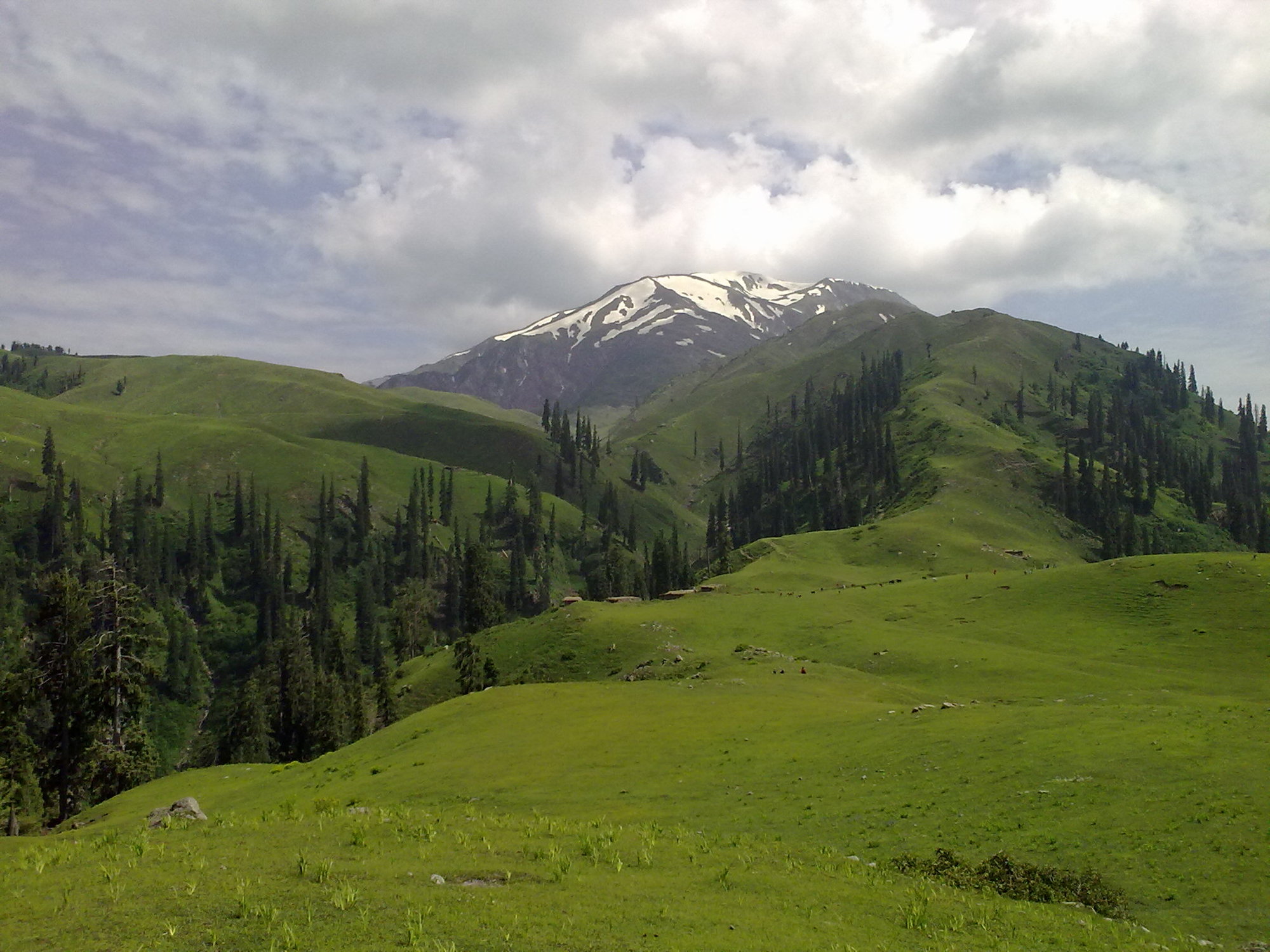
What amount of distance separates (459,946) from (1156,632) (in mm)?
87680

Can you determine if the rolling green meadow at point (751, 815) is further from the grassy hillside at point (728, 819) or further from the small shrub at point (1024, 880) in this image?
the small shrub at point (1024, 880)

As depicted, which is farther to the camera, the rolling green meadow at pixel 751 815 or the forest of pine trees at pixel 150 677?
the forest of pine trees at pixel 150 677

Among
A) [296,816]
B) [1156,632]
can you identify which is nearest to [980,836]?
[296,816]

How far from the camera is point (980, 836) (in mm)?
28125

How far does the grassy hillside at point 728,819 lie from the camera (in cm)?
1780

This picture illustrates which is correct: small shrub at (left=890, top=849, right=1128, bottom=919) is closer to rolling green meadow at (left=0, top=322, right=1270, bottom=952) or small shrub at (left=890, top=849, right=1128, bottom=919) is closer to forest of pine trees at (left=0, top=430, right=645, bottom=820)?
rolling green meadow at (left=0, top=322, right=1270, bottom=952)

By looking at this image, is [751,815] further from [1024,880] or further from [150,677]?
[150,677]

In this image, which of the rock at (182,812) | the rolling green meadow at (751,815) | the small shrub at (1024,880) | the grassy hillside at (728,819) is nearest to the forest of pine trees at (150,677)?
the rolling green meadow at (751,815)

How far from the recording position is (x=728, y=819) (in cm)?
3356

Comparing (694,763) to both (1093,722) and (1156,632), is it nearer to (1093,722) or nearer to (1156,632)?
(1093,722)

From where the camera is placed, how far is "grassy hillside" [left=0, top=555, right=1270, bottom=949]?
701 inches

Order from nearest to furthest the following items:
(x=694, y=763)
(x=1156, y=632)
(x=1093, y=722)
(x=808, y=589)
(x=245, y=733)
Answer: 1. (x=1093, y=722)
2. (x=694, y=763)
3. (x=1156, y=632)
4. (x=245, y=733)
5. (x=808, y=589)

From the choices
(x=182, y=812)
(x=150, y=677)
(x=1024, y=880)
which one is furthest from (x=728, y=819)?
(x=150, y=677)

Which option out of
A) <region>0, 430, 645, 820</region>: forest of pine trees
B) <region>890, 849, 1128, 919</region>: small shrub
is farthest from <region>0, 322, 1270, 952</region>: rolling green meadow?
<region>0, 430, 645, 820</region>: forest of pine trees
